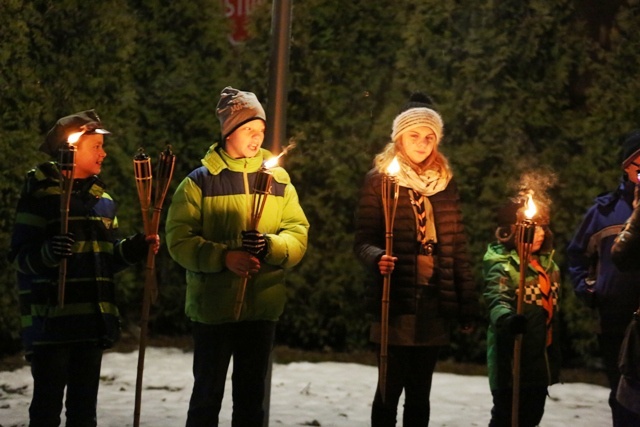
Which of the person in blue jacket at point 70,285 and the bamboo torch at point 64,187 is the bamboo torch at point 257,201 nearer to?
the person in blue jacket at point 70,285

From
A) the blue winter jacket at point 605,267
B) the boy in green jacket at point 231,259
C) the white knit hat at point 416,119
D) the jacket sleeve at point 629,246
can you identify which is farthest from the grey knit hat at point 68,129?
the blue winter jacket at point 605,267

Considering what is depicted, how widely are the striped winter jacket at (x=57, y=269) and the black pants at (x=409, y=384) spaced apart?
1399 mm

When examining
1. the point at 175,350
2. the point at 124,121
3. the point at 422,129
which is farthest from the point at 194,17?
the point at 422,129

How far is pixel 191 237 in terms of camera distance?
508cm

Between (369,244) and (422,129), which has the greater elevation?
(422,129)

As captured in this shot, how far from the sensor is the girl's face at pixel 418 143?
550 centimetres

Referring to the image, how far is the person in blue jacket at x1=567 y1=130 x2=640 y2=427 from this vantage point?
5.54m

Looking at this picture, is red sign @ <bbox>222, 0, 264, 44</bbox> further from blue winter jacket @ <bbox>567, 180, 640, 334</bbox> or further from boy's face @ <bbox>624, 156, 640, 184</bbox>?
boy's face @ <bbox>624, 156, 640, 184</bbox>

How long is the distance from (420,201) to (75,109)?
13.9ft

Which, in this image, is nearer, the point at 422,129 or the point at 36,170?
the point at 36,170

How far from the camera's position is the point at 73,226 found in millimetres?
5082

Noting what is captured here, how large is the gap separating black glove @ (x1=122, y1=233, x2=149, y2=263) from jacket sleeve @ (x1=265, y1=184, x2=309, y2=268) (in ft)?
1.94

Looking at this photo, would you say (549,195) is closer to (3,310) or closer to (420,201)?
(420,201)

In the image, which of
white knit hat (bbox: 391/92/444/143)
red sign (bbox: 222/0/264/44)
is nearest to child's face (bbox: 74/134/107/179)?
white knit hat (bbox: 391/92/444/143)
